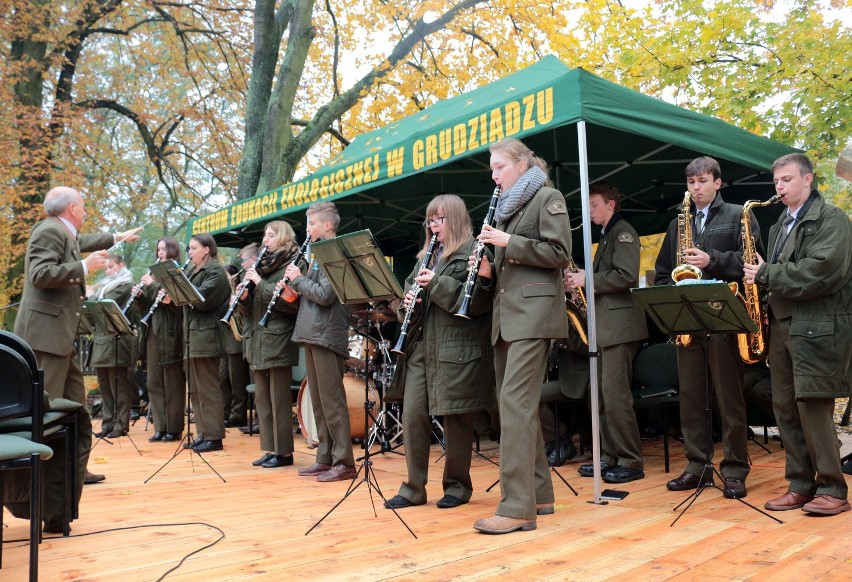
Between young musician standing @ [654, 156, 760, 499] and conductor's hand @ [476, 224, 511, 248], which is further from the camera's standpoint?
young musician standing @ [654, 156, 760, 499]

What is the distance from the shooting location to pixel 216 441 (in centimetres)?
746

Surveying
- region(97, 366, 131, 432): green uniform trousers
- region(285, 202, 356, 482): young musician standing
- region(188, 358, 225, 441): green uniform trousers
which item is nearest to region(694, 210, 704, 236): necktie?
region(285, 202, 356, 482): young musician standing

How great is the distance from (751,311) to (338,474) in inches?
125

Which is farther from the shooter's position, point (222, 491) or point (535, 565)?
point (222, 491)

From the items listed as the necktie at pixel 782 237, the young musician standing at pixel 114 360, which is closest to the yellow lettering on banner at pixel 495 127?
the necktie at pixel 782 237

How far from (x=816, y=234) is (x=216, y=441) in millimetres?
5672

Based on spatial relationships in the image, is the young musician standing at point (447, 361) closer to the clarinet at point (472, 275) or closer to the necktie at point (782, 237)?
the clarinet at point (472, 275)

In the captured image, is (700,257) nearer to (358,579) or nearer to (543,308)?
(543,308)

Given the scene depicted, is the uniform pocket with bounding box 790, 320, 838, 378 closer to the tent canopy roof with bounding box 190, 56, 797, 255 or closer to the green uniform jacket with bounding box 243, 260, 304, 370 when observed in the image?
the tent canopy roof with bounding box 190, 56, 797, 255

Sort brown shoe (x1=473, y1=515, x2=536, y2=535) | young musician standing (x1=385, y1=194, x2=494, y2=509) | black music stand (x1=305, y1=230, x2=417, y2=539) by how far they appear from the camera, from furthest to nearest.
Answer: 1. young musician standing (x1=385, y1=194, x2=494, y2=509)
2. black music stand (x1=305, y1=230, x2=417, y2=539)
3. brown shoe (x1=473, y1=515, x2=536, y2=535)

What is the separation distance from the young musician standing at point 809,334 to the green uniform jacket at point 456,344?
158cm

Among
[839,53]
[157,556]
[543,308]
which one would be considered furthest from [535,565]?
[839,53]

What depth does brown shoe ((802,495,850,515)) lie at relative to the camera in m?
4.03

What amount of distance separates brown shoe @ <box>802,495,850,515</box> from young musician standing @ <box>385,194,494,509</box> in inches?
71.9
